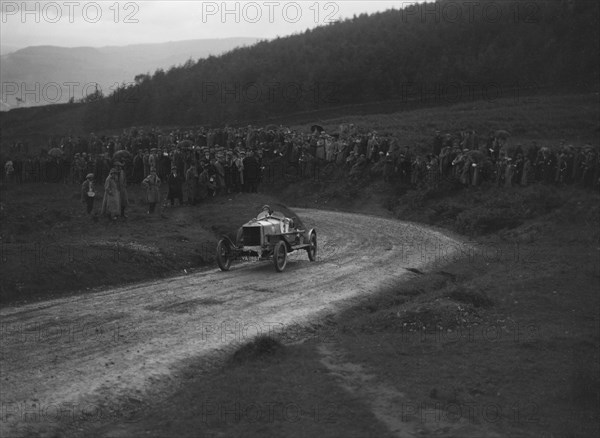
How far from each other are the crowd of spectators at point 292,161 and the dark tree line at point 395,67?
22.5m

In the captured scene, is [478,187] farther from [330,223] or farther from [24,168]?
[24,168]

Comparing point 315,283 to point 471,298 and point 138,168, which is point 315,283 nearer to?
point 471,298

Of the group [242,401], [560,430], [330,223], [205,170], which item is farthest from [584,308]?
[205,170]

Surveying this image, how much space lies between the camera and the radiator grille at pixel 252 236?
19.9m

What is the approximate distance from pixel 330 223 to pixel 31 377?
62.9 ft

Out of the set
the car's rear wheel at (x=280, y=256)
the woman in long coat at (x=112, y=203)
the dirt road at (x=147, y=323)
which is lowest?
the dirt road at (x=147, y=323)

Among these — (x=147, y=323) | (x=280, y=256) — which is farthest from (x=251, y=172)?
(x=147, y=323)

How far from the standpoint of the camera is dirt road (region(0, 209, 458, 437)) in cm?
1029

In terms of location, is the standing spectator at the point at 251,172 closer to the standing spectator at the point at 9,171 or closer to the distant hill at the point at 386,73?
the standing spectator at the point at 9,171

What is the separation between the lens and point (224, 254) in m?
20.0

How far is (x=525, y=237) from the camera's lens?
2508cm

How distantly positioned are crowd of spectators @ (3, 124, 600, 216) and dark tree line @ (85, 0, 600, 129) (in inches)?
884

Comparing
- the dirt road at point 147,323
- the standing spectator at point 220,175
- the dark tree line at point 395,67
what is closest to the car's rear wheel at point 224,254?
the dirt road at point 147,323

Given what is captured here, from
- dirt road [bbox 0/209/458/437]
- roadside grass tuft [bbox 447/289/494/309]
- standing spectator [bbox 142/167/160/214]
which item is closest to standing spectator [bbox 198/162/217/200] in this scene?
standing spectator [bbox 142/167/160/214]
